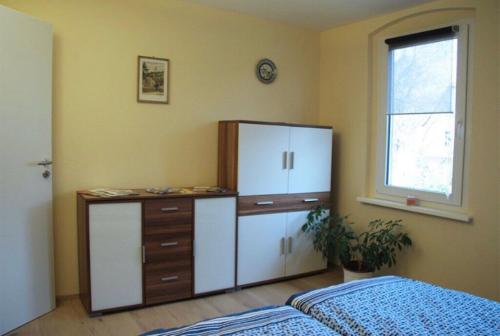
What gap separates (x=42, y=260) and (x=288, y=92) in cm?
272

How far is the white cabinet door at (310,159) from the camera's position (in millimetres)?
3818

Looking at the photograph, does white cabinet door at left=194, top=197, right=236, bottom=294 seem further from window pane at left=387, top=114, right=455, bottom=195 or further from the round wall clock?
window pane at left=387, top=114, right=455, bottom=195

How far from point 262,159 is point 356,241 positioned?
129cm

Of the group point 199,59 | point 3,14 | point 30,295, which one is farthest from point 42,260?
point 199,59

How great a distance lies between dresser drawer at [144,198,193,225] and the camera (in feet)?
10.1

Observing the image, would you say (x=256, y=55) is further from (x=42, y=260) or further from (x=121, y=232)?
(x=42, y=260)

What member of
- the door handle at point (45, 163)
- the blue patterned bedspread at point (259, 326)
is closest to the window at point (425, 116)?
the blue patterned bedspread at point (259, 326)

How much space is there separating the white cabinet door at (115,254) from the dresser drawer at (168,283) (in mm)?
82

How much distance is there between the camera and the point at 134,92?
3.40 metres

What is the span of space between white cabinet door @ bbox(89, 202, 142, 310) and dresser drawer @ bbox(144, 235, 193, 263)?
8cm

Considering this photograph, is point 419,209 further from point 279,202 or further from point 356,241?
point 279,202

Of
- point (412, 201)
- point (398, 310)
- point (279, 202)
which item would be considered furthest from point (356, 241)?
point (398, 310)

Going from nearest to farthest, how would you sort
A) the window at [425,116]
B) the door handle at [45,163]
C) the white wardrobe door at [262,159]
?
the door handle at [45,163] → the window at [425,116] → the white wardrobe door at [262,159]

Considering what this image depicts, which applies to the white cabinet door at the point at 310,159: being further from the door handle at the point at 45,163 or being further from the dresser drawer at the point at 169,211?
the door handle at the point at 45,163
